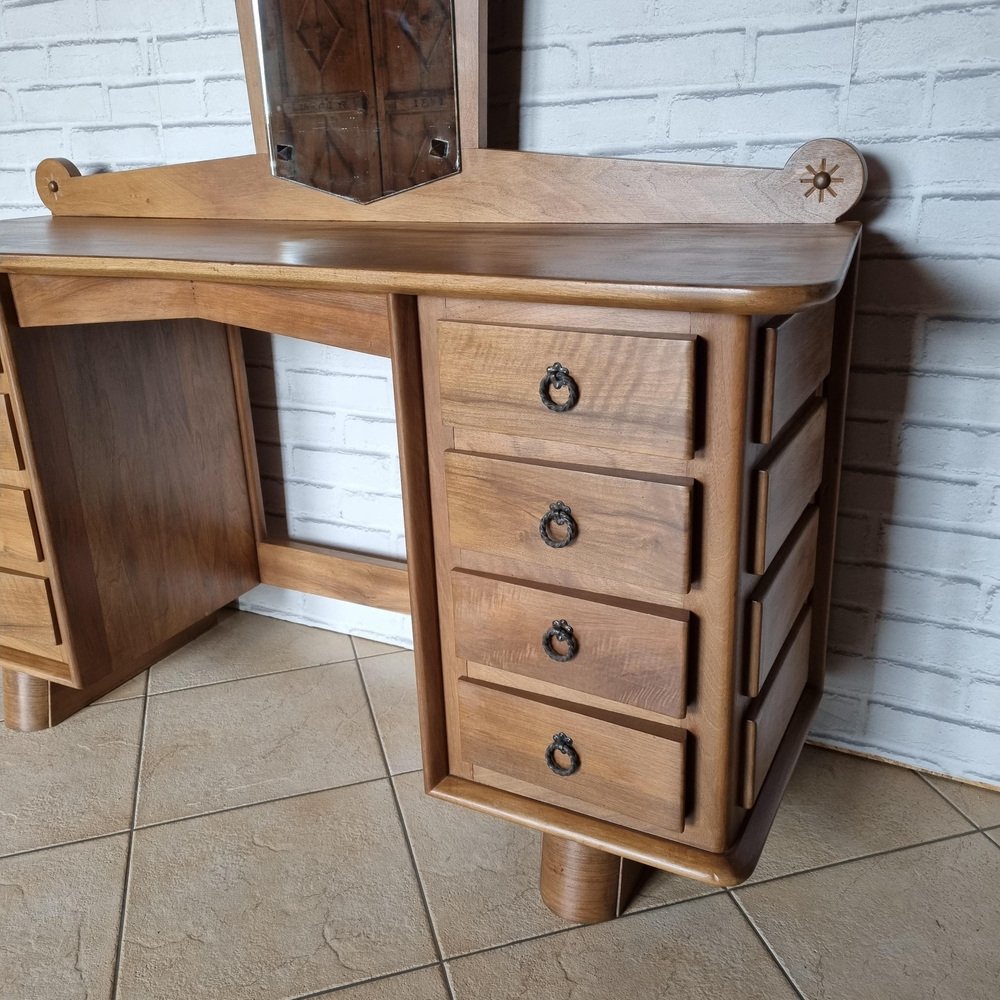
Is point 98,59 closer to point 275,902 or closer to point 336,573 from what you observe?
point 336,573

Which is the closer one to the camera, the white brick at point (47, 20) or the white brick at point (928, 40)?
the white brick at point (928, 40)

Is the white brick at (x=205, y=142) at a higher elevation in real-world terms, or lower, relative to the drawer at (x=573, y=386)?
higher

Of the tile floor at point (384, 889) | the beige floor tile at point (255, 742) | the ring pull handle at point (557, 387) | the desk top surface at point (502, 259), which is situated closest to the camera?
the desk top surface at point (502, 259)

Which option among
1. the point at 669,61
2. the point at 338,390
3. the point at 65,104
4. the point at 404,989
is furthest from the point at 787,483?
the point at 65,104

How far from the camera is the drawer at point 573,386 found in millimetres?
918

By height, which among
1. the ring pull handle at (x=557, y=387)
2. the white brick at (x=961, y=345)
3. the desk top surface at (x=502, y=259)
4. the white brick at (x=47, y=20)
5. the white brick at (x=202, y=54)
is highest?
the white brick at (x=47, y=20)

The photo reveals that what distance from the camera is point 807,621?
1384 millimetres

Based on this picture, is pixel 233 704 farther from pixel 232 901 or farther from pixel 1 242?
pixel 1 242

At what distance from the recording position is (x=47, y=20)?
1.83 meters

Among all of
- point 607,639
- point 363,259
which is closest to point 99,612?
point 363,259

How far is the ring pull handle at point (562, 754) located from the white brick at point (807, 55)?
0.91 meters

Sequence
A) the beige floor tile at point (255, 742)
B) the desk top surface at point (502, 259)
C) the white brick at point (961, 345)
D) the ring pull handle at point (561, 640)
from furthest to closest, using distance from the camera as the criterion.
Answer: the beige floor tile at point (255, 742)
the white brick at point (961, 345)
the ring pull handle at point (561, 640)
the desk top surface at point (502, 259)

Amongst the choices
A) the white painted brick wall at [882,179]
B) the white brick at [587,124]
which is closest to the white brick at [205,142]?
the white painted brick wall at [882,179]

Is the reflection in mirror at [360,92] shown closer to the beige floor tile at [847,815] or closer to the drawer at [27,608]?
the drawer at [27,608]
